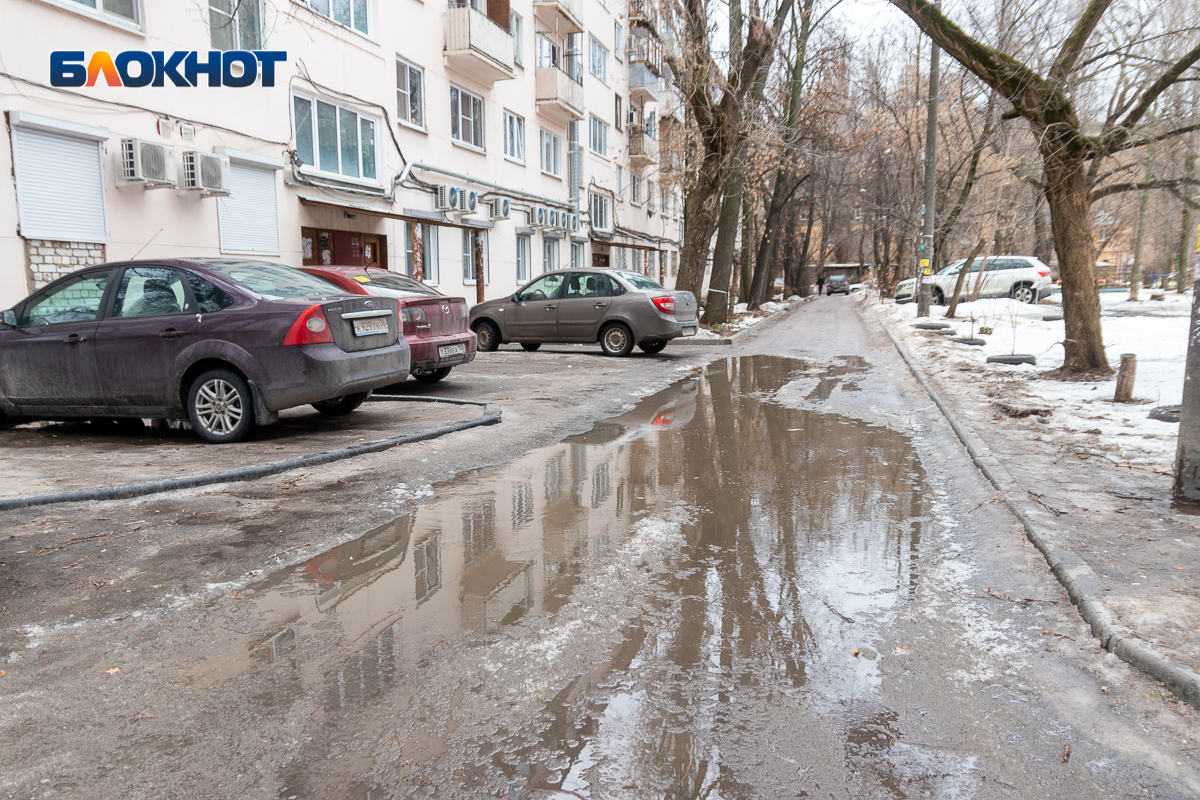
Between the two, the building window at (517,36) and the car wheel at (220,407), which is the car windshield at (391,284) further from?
the building window at (517,36)

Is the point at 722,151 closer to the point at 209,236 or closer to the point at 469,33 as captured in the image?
the point at 469,33

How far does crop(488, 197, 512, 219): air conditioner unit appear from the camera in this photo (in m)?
22.7

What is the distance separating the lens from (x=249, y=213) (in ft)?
46.6

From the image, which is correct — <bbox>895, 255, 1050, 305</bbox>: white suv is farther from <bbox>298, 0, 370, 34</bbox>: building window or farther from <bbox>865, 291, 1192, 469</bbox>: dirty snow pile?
<bbox>298, 0, 370, 34</bbox>: building window

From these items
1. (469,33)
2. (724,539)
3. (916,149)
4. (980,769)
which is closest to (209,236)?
(469,33)

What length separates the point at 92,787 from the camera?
240 cm

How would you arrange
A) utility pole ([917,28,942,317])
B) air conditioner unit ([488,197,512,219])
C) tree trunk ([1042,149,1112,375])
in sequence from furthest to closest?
utility pole ([917,28,942,317]) → air conditioner unit ([488,197,512,219]) → tree trunk ([1042,149,1112,375])

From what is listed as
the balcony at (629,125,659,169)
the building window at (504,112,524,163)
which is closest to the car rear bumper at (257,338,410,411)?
the building window at (504,112,524,163)

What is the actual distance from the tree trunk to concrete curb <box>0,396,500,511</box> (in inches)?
312

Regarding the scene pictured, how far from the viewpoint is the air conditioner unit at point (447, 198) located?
20062 mm

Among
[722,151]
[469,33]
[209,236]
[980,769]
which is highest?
[469,33]

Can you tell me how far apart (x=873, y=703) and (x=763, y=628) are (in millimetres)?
666

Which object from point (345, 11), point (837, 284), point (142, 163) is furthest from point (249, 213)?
point (837, 284)

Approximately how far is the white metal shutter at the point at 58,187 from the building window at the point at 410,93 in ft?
27.4
